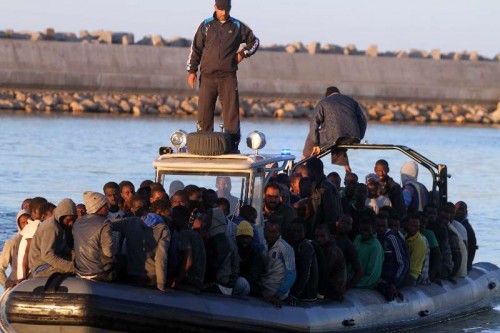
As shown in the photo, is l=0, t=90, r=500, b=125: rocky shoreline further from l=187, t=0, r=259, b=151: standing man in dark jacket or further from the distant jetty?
l=187, t=0, r=259, b=151: standing man in dark jacket

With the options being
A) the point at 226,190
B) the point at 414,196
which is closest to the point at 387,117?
the point at 414,196

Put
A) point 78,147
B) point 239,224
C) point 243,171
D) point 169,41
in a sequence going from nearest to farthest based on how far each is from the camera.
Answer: point 239,224
point 243,171
point 78,147
point 169,41

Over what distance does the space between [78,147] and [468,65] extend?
133ft

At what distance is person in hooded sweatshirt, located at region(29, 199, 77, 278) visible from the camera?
1183cm

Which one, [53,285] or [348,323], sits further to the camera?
[348,323]

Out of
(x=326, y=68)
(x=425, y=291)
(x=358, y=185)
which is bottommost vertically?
(x=425, y=291)

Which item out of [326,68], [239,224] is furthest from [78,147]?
[326,68]

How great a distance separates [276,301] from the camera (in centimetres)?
1273

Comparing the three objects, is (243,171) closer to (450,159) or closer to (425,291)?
(425,291)

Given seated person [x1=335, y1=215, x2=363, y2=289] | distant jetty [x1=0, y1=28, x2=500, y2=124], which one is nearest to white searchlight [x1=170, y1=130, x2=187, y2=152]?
seated person [x1=335, y1=215, x2=363, y2=289]

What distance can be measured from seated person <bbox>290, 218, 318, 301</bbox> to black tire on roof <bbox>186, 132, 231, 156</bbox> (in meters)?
1.06

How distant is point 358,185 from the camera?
49.0 feet

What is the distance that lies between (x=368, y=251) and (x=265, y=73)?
57685mm

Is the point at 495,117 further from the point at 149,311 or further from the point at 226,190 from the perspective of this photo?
the point at 149,311
